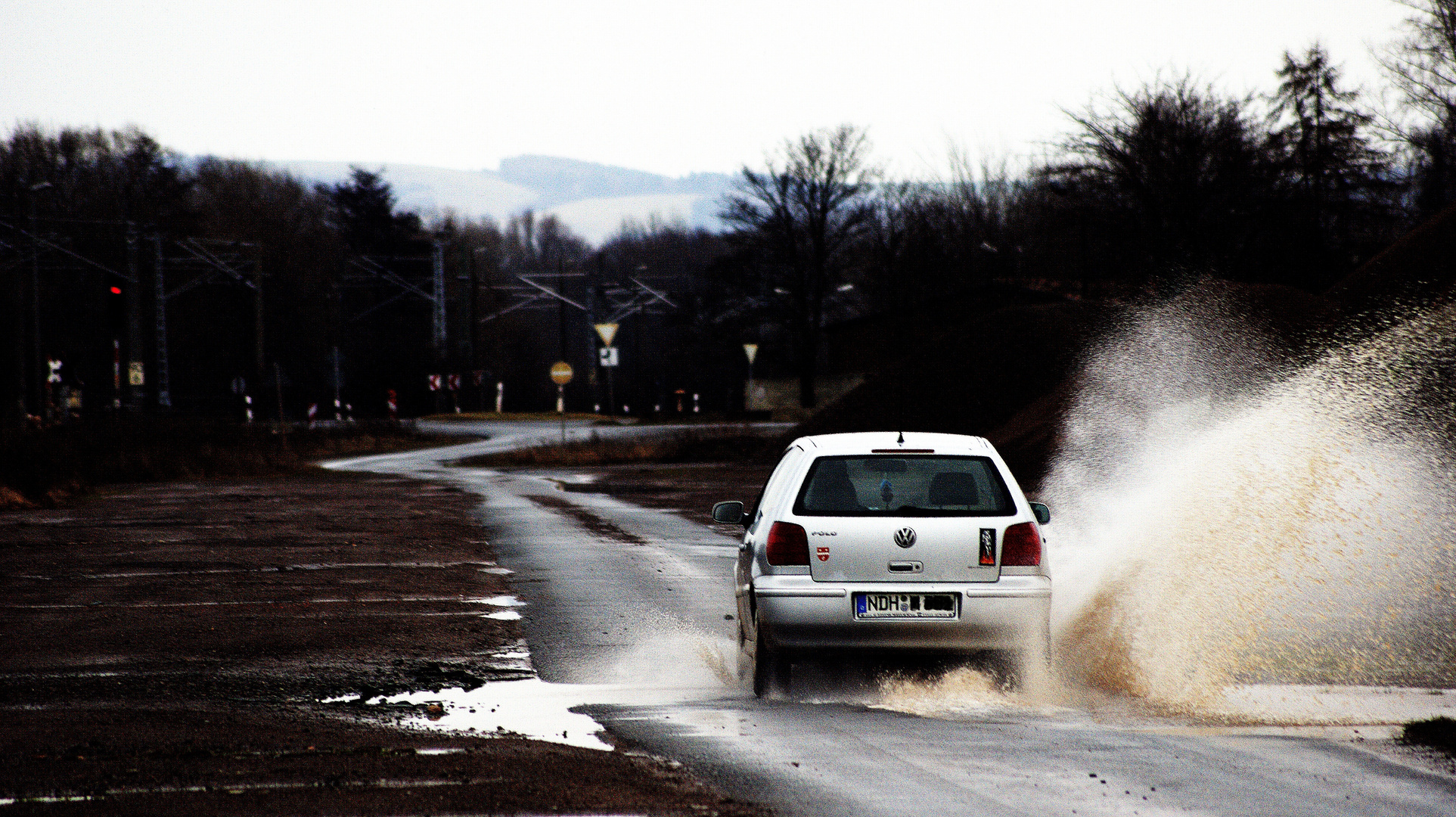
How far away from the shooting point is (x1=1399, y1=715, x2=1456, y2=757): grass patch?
6215 mm

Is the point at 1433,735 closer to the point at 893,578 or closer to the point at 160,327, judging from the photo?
the point at 893,578

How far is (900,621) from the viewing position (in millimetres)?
7566

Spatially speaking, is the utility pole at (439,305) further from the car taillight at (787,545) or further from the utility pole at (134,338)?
the car taillight at (787,545)

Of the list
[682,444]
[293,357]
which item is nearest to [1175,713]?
[682,444]

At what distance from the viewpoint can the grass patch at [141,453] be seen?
82.0 feet

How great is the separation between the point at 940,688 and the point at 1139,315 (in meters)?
28.4

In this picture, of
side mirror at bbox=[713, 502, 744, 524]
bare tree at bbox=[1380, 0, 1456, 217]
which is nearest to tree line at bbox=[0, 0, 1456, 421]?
bare tree at bbox=[1380, 0, 1456, 217]

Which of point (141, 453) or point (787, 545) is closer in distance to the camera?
point (787, 545)

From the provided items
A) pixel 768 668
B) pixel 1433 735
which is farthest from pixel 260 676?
pixel 1433 735

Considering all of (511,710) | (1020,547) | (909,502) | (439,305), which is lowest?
(511,710)

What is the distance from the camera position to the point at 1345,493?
14.3 m

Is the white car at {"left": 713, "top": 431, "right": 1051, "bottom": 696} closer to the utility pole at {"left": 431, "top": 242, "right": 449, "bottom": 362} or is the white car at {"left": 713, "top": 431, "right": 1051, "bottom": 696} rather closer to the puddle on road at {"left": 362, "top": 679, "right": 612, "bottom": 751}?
the puddle on road at {"left": 362, "top": 679, "right": 612, "bottom": 751}

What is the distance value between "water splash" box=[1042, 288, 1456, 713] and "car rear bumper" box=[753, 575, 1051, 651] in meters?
0.96

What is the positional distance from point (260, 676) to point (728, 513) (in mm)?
3102
